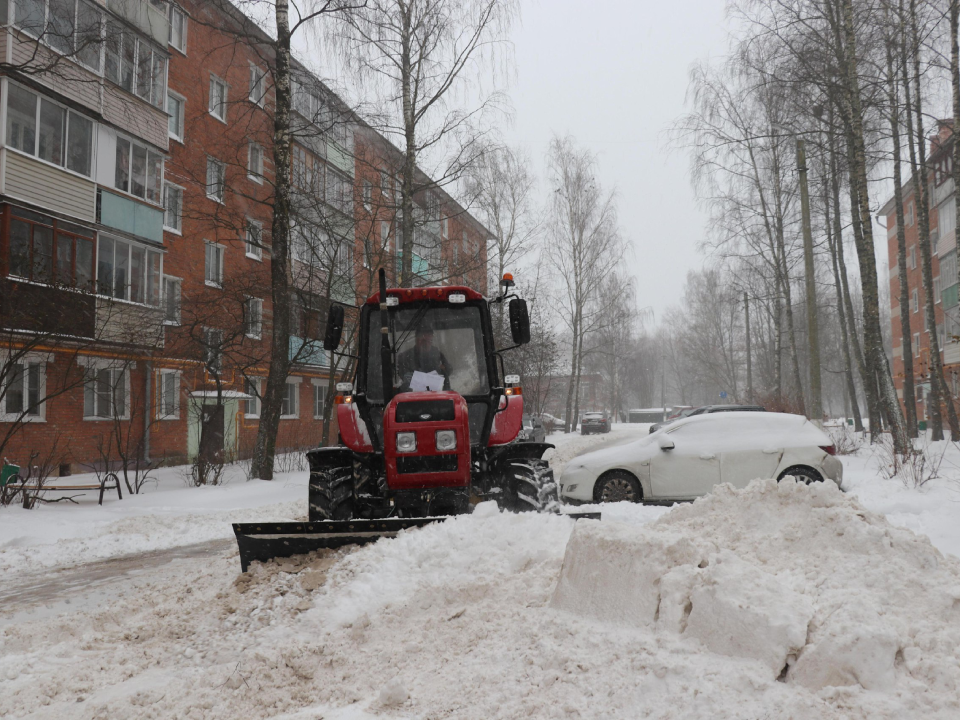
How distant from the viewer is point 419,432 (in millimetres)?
5770

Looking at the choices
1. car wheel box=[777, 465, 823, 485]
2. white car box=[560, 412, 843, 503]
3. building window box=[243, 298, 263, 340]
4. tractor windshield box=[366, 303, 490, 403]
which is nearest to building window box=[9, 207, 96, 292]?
building window box=[243, 298, 263, 340]

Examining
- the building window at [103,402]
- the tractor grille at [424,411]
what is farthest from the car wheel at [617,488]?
the building window at [103,402]

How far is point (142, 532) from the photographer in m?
9.52

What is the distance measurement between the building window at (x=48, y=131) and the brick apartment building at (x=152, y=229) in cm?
4

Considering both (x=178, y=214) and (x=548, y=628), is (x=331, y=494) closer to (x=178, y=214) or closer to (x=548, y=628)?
(x=548, y=628)

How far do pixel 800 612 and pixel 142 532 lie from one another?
855cm

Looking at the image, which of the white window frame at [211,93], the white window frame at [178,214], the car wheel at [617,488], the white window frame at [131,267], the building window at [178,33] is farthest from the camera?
the white window frame at [211,93]

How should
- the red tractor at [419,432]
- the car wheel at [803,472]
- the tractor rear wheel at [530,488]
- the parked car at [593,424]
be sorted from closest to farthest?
the red tractor at [419,432], the tractor rear wheel at [530,488], the car wheel at [803,472], the parked car at [593,424]

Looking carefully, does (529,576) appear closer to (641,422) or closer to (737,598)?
(737,598)

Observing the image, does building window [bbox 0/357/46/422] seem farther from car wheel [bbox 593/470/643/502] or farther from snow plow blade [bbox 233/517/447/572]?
snow plow blade [bbox 233/517/447/572]

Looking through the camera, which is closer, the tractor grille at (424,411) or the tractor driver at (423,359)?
the tractor grille at (424,411)

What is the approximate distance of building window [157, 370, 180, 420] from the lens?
18.8 meters

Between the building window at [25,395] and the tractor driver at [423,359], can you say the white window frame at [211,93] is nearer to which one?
the building window at [25,395]

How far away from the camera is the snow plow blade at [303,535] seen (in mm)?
5336
